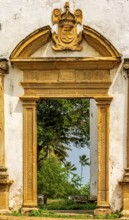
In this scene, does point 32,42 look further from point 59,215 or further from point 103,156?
point 59,215

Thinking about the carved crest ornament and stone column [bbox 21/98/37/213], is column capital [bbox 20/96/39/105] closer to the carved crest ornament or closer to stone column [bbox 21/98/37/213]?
stone column [bbox 21/98/37/213]

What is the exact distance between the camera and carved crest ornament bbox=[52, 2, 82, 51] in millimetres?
14258

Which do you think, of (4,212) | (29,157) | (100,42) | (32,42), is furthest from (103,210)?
(32,42)

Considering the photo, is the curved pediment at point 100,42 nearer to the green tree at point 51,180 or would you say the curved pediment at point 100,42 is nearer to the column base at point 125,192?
the column base at point 125,192

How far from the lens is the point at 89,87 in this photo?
46.8 feet

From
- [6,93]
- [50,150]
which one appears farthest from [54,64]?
[50,150]

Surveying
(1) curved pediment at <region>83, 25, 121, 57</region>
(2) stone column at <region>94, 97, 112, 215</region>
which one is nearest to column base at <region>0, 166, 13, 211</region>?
(2) stone column at <region>94, 97, 112, 215</region>

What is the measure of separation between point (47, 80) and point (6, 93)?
0.97 meters

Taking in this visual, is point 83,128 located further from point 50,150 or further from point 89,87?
point 89,87

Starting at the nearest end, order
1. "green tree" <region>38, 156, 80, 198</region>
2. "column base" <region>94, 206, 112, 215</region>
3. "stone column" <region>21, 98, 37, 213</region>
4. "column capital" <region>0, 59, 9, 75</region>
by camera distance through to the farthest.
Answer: "column base" <region>94, 206, 112, 215</region> < "column capital" <region>0, 59, 9, 75</region> < "stone column" <region>21, 98, 37, 213</region> < "green tree" <region>38, 156, 80, 198</region>

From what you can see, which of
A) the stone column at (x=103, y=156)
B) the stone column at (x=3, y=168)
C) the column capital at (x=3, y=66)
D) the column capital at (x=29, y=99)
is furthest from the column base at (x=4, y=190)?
the column capital at (x=3, y=66)

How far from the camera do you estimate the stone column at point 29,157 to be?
14.3 metres

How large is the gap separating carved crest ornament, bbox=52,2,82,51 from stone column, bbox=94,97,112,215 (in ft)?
4.41

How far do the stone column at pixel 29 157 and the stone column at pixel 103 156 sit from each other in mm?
1436
